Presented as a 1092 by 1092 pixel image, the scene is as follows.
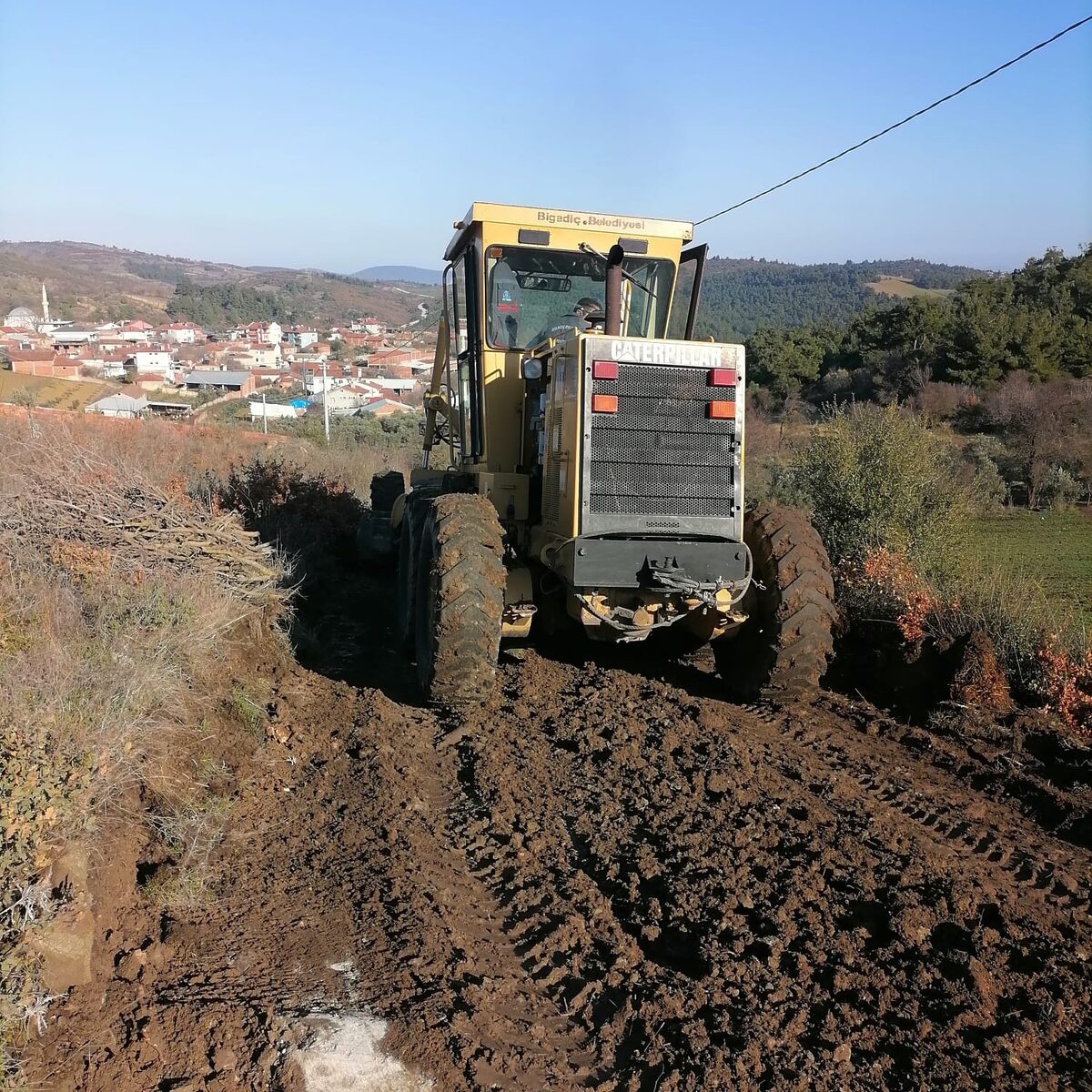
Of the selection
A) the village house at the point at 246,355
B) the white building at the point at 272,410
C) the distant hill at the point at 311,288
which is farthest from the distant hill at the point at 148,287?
the white building at the point at 272,410

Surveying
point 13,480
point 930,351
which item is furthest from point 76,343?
point 13,480

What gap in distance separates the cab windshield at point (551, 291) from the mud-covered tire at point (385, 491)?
488cm

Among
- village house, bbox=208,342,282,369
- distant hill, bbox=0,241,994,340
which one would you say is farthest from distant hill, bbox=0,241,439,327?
village house, bbox=208,342,282,369

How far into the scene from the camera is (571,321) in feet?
25.5

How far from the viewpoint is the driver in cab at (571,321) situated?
7.64 meters

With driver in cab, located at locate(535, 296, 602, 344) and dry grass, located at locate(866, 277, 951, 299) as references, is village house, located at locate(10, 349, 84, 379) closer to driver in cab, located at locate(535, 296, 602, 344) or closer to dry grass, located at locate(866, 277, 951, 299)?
driver in cab, located at locate(535, 296, 602, 344)

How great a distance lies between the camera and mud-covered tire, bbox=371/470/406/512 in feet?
40.5

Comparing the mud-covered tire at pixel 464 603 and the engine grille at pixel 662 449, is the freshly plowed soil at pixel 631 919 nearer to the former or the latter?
the mud-covered tire at pixel 464 603

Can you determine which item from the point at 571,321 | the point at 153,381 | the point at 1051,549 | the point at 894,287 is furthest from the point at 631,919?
the point at 894,287

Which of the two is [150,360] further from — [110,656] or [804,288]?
[110,656]

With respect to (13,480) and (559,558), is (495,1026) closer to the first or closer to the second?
(559,558)

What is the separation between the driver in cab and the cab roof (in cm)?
57

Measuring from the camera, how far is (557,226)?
7578mm

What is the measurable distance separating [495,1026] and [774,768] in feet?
9.02
